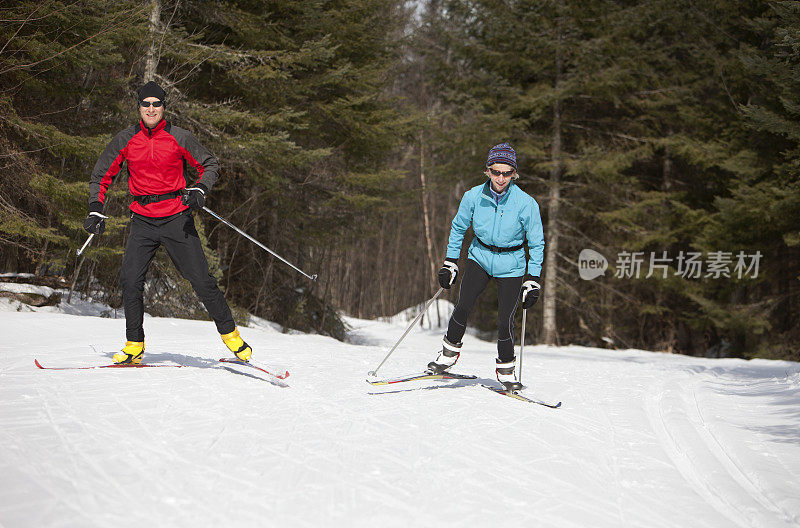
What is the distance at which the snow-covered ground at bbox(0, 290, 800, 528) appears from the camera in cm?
264

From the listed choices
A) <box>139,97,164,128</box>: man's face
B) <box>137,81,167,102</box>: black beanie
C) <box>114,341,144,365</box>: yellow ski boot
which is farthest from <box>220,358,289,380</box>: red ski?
<box>137,81,167,102</box>: black beanie

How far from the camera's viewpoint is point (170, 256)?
202 inches

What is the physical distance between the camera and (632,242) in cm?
1543

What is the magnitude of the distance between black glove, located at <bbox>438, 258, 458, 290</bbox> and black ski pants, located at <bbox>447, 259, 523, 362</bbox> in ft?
0.35

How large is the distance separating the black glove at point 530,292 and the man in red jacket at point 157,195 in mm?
2486

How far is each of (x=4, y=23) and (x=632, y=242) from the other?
13.5 metres

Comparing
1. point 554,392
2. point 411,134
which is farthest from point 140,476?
point 411,134

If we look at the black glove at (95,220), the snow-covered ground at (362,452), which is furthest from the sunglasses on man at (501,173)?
the black glove at (95,220)

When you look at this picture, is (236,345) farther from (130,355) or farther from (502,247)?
(502,247)

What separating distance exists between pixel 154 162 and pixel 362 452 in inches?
119

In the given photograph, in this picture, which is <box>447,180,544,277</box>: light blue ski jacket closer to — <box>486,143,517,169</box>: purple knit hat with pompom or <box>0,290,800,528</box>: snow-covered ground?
<box>486,143,517,169</box>: purple knit hat with pompom

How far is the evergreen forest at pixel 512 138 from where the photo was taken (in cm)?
1005

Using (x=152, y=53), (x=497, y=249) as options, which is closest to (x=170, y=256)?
(x=497, y=249)

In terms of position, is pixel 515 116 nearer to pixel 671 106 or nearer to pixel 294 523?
pixel 671 106
